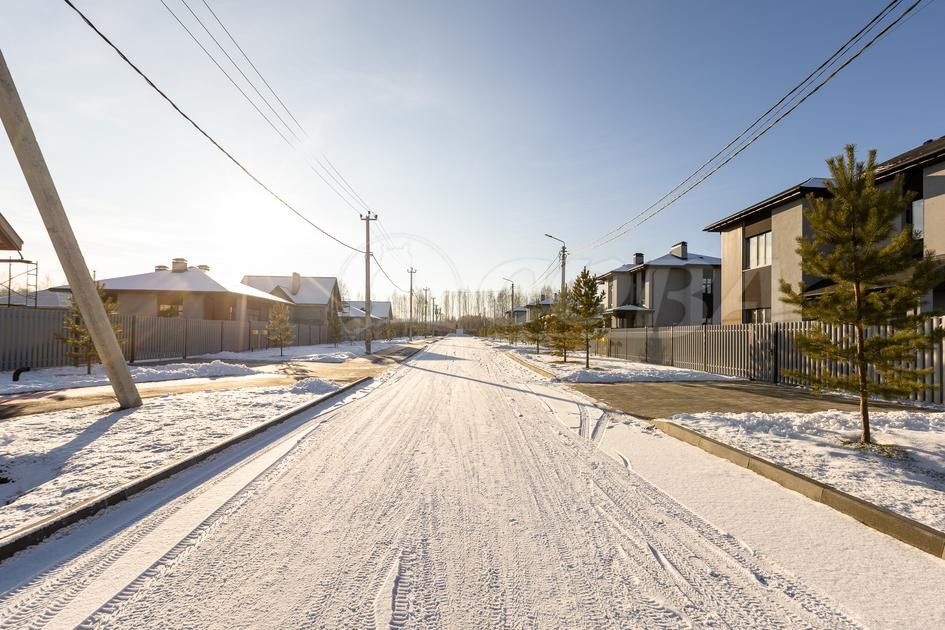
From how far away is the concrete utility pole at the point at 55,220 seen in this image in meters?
6.63

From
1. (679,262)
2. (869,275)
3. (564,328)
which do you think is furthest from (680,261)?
(869,275)

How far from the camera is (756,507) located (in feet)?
13.4

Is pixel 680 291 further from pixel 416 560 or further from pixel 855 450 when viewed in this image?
pixel 416 560

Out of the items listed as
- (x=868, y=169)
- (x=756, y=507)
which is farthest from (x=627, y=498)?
(x=868, y=169)

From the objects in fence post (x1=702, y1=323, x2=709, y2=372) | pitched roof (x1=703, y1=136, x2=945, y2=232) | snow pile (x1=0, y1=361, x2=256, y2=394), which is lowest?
snow pile (x1=0, y1=361, x2=256, y2=394)

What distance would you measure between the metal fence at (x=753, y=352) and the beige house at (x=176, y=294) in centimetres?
2771

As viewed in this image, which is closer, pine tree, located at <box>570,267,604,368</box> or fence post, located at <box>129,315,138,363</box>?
fence post, located at <box>129,315,138,363</box>

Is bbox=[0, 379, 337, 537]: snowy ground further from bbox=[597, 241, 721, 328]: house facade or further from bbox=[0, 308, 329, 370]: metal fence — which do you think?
bbox=[597, 241, 721, 328]: house facade

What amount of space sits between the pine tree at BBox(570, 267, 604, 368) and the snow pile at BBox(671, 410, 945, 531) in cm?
1309

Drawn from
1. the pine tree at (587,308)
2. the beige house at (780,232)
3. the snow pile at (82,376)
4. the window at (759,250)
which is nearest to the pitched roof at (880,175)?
the beige house at (780,232)

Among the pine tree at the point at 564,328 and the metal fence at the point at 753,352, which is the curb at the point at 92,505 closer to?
the metal fence at the point at 753,352

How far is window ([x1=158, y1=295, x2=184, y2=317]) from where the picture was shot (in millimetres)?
32062

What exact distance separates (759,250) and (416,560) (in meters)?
25.2

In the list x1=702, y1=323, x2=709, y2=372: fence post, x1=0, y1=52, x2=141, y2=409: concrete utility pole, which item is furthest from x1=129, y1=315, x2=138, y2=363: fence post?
x1=702, y1=323, x2=709, y2=372: fence post
